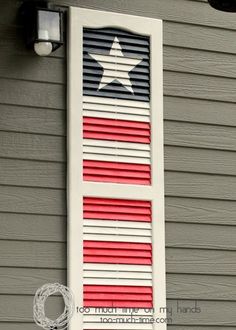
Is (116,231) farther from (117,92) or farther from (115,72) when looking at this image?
(115,72)

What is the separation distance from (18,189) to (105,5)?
1.16 meters

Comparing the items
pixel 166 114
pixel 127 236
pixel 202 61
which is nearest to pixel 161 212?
pixel 127 236

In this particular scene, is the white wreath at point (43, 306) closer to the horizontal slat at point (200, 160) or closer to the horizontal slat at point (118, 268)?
Answer: the horizontal slat at point (118, 268)

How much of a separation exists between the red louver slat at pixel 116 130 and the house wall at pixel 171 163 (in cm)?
13

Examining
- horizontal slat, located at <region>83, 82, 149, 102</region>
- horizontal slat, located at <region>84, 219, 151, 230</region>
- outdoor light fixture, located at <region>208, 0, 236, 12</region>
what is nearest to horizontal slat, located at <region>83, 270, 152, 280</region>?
horizontal slat, located at <region>84, 219, 151, 230</region>

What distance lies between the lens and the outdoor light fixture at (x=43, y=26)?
15.3 feet

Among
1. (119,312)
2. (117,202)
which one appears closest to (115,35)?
(117,202)

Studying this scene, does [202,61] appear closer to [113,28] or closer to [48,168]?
[113,28]

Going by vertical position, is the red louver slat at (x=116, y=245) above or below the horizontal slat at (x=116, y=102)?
below

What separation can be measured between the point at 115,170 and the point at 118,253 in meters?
0.45

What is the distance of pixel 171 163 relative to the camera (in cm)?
506

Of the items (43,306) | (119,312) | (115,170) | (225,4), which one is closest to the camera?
(225,4)

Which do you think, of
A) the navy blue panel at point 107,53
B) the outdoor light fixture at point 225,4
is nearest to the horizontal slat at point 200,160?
the navy blue panel at point 107,53

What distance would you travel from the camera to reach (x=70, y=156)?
15.7ft
